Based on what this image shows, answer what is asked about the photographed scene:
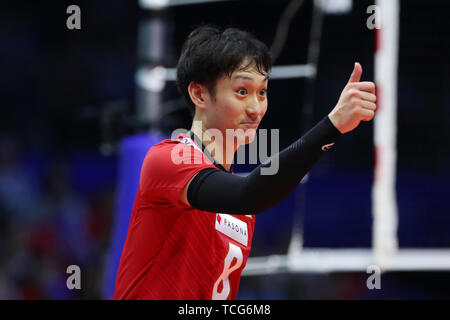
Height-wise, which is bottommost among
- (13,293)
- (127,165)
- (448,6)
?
(13,293)

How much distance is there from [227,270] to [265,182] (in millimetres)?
522

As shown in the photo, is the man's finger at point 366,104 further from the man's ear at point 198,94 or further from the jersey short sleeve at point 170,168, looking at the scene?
the man's ear at point 198,94

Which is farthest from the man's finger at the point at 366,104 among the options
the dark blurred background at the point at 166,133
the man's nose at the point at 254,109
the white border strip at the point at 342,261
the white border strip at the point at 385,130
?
the white border strip at the point at 385,130

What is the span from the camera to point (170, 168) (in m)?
2.10

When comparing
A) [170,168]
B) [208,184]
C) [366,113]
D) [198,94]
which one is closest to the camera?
[366,113]

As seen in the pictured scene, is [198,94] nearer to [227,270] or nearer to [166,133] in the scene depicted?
[227,270]

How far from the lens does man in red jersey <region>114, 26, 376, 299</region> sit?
1.91 metres

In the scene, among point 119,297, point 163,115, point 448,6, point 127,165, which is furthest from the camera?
point 448,6

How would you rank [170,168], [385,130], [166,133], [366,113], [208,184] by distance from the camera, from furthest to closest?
1. [385,130]
2. [166,133]
3. [170,168]
4. [208,184]
5. [366,113]

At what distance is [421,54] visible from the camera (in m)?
5.17

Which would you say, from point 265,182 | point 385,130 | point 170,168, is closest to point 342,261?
point 385,130
